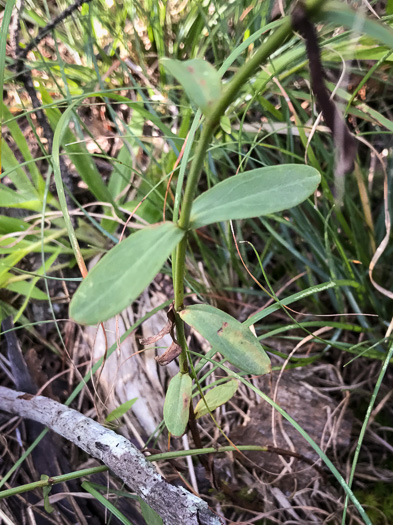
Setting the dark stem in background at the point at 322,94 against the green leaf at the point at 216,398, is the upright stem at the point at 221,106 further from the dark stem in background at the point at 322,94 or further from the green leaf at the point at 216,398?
the green leaf at the point at 216,398

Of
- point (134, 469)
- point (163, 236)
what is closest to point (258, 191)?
point (163, 236)

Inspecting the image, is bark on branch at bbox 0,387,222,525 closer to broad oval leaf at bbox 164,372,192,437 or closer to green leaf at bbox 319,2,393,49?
broad oval leaf at bbox 164,372,192,437

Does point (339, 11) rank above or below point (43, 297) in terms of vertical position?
above

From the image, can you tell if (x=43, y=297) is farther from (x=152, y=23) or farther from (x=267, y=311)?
(x=152, y=23)

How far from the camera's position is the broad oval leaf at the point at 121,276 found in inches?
16.9

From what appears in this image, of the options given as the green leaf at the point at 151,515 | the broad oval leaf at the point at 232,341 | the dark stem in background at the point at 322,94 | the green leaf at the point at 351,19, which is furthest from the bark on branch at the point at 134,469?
the green leaf at the point at 351,19

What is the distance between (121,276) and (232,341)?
0.67 ft

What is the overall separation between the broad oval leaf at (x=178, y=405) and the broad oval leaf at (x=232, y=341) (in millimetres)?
129

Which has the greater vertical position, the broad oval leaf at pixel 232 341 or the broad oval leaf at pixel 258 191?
the broad oval leaf at pixel 258 191

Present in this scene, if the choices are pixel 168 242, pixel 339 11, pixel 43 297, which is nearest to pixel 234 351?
pixel 168 242

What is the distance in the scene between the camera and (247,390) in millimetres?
1107

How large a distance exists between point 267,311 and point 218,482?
1.36 feet

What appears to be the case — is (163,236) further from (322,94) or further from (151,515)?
(151,515)

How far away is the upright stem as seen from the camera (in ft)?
1.09
